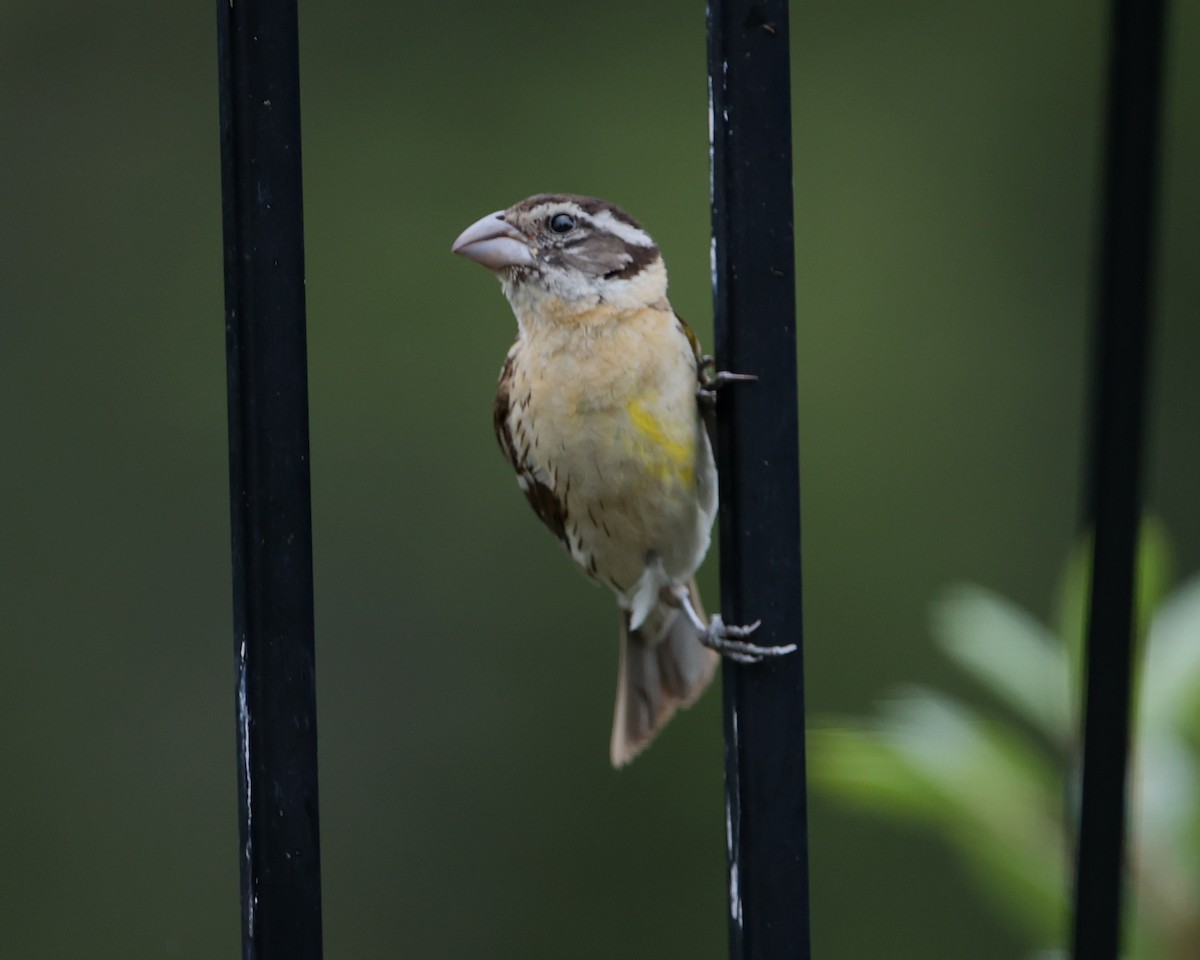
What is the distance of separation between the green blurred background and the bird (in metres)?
1.95

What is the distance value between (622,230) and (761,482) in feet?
2.83

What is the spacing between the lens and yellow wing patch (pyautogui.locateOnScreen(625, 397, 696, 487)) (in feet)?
6.31

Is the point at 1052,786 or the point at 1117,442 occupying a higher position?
the point at 1117,442

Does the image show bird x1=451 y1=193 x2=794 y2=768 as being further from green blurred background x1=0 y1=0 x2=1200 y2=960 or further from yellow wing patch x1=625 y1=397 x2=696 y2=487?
green blurred background x1=0 y1=0 x2=1200 y2=960

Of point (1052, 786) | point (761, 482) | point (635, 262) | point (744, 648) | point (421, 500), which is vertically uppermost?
point (635, 262)

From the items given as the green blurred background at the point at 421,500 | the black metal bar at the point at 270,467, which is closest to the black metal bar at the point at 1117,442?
the black metal bar at the point at 270,467

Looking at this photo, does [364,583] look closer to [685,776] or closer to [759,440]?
[685,776]

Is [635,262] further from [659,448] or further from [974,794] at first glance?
[974,794]

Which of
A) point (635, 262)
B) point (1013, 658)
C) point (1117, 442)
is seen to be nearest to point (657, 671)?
point (1013, 658)

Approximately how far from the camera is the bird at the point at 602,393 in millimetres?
1928

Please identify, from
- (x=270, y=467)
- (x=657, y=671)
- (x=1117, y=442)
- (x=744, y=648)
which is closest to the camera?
(x=1117, y=442)

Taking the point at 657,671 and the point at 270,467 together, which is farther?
the point at 657,671

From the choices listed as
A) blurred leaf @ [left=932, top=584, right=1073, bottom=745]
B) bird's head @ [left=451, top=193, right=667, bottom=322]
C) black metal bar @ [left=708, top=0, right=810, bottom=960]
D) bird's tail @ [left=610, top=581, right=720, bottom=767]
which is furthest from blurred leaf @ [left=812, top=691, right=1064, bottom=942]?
black metal bar @ [left=708, top=0, right=810, bottom=960]

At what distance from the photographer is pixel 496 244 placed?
80.2 inches
